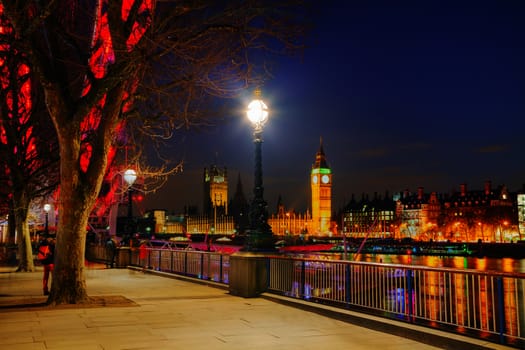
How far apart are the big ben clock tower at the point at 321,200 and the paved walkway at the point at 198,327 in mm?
173571

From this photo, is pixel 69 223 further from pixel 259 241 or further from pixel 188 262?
pixel 188 262

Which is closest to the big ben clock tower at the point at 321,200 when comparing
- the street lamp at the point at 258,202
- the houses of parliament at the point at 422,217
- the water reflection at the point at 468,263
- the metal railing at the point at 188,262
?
the houses of parliament at the point at 422,217

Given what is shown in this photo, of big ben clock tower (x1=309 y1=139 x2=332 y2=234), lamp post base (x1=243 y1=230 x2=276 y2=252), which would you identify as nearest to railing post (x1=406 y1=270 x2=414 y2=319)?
lamp post base (x1=243 y1=230 x2=276 y2=252)

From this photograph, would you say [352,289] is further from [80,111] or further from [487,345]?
[80,111]

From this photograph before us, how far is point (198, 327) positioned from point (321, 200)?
601 feet

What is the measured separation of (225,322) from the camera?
10.9 metres

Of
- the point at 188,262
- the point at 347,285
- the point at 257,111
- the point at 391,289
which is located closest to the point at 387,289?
the point at 391,289

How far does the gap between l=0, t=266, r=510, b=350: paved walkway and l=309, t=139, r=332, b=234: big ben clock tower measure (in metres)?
174

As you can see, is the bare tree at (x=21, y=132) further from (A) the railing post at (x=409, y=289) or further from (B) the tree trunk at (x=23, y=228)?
(A) the railing post at (x=409, y=289)

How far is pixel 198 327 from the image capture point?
1029 cm

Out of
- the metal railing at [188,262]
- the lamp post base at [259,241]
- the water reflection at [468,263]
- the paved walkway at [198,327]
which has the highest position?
the lamp post base at [259,241]

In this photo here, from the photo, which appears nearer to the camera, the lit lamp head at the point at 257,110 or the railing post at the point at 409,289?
the railing post at the point at 409,289

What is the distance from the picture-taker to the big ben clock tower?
621 feet

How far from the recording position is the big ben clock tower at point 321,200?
189375mm
